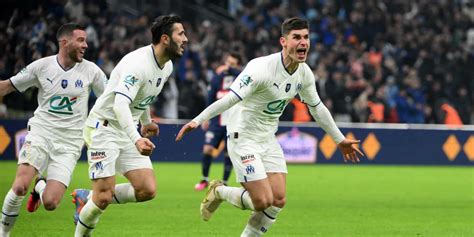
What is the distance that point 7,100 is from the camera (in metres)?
20.4

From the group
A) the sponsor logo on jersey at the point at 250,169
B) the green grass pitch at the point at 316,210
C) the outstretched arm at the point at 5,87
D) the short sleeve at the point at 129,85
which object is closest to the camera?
the short sleeve at the point at 129,85

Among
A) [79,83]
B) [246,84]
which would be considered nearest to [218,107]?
[246,84]

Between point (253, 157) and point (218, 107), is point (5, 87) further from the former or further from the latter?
point (253, 157)

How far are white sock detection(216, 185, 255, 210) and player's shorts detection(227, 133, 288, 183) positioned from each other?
0.49 feet

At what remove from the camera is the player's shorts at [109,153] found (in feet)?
28.7

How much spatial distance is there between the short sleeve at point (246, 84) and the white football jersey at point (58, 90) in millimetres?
1664

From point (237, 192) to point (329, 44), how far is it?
18.8 m

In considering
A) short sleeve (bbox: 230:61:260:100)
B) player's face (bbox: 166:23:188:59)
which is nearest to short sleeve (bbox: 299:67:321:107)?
short sleeve (bbox: 230:61:260:100)

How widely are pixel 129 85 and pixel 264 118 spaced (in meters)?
1.47

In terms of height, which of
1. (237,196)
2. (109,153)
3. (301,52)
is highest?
(301,52)

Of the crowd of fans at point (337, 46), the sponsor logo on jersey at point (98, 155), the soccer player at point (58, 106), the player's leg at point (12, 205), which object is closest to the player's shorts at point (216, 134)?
the crowd of fans at point (337, 46)

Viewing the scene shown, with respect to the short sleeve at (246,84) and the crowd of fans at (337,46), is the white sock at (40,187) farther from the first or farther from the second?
the crowd of fans at (337,46)

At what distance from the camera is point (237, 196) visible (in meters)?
9.23

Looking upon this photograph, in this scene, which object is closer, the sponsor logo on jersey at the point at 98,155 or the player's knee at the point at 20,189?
the sponsor logo on jersey at the point at 98,155
